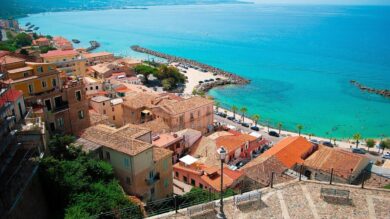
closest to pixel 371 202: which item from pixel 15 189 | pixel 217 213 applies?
pixel 217 213

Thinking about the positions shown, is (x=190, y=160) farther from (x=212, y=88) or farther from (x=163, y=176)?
(x=212, y=88)

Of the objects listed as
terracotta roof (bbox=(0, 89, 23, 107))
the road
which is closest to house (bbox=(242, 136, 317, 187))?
the road

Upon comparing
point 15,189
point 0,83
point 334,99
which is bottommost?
point 334,99

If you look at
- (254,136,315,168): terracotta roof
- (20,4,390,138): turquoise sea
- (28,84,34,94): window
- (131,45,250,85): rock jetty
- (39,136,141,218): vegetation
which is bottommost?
(20,4,390,138): turquoise sea

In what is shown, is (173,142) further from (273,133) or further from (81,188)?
(273,133)

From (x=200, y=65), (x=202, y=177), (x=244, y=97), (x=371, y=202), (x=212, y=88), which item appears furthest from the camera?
(x=200, y=65)

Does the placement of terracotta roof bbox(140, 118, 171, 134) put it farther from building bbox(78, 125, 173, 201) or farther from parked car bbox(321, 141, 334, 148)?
parked car bbox(321, 141, 334, 148)
